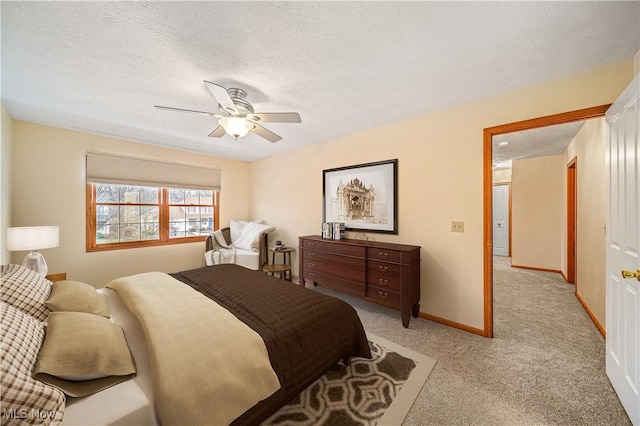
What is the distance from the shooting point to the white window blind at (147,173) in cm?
358

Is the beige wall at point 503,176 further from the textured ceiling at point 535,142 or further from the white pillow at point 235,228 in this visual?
the white pillow at point 235,228

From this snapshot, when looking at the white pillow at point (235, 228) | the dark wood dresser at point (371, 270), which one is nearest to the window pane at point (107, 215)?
the white pillow at point (235, 228)

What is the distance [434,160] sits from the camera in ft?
9.30

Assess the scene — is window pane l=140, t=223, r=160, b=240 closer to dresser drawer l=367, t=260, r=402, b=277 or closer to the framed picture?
the framed picture

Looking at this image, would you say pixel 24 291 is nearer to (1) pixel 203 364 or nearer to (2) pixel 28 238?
(1) pixel 203 364

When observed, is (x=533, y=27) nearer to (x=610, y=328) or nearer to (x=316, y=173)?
(x=610, y=328)

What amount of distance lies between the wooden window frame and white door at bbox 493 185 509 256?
6.98m

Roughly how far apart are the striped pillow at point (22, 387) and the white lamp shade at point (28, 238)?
6.60 ft

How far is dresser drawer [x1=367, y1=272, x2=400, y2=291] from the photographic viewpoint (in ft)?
8.90

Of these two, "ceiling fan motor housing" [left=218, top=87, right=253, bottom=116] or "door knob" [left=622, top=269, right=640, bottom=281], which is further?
"ceiling fan motor housing" [left=218, top=87, right=253, bottom=116]

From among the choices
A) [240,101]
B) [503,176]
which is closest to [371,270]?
[240,101]


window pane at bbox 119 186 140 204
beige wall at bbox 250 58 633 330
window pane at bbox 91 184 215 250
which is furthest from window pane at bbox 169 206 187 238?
beige wall at bbox 250 58 633 330

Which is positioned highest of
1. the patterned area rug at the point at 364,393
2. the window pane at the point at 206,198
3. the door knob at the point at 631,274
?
the window pane at the point at 206,198

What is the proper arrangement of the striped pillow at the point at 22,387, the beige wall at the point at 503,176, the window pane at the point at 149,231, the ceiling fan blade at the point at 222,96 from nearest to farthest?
1. the striped pillow at the point at 22,387
2. the ceiling fan blade at the point at 222,96
3. the window pane at the point at 149,231
4. the beige wall at the point at 503,176
